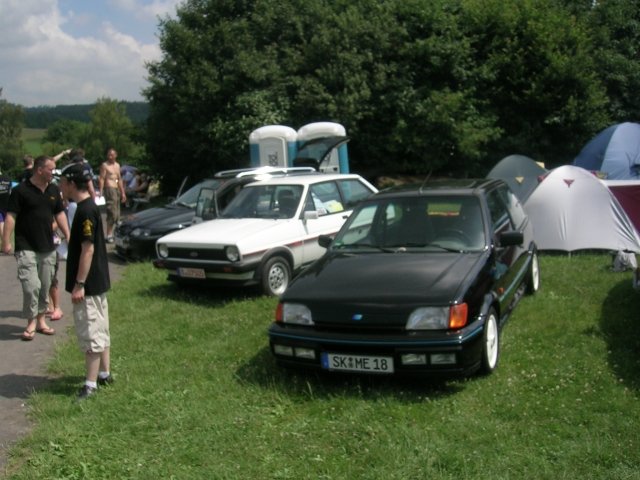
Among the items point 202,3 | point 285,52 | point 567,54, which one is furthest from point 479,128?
point 202,3

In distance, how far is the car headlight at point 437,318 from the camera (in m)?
5.19

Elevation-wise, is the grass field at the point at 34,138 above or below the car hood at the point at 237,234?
above

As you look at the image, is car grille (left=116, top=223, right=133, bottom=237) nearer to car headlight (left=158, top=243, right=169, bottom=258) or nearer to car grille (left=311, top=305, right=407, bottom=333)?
car headlight (left=158, top=243, right=169, bottom=258)

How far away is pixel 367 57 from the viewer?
19.6m

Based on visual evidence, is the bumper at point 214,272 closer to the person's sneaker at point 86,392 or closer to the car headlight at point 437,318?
the person's sneaker at point 86,392

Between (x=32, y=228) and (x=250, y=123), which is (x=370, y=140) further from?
(x=32, y=228)

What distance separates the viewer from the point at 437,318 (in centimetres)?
521

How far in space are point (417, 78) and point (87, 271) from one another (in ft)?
52.7

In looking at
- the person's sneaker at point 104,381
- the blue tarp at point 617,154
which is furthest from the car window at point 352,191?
the blue tarp at point 617,154

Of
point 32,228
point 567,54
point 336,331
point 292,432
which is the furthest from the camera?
point 567,54

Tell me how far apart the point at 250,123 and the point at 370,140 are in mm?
3469

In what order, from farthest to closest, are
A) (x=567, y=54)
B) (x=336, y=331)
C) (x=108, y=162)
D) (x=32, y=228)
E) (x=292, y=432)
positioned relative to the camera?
(x=567, y=54), (x=108, y=162), (x=32, y=228), (x=336, y=331), (x=292, y=432)

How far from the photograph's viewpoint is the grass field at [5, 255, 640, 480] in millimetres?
4355

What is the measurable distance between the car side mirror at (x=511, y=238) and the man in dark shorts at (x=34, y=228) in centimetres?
445
